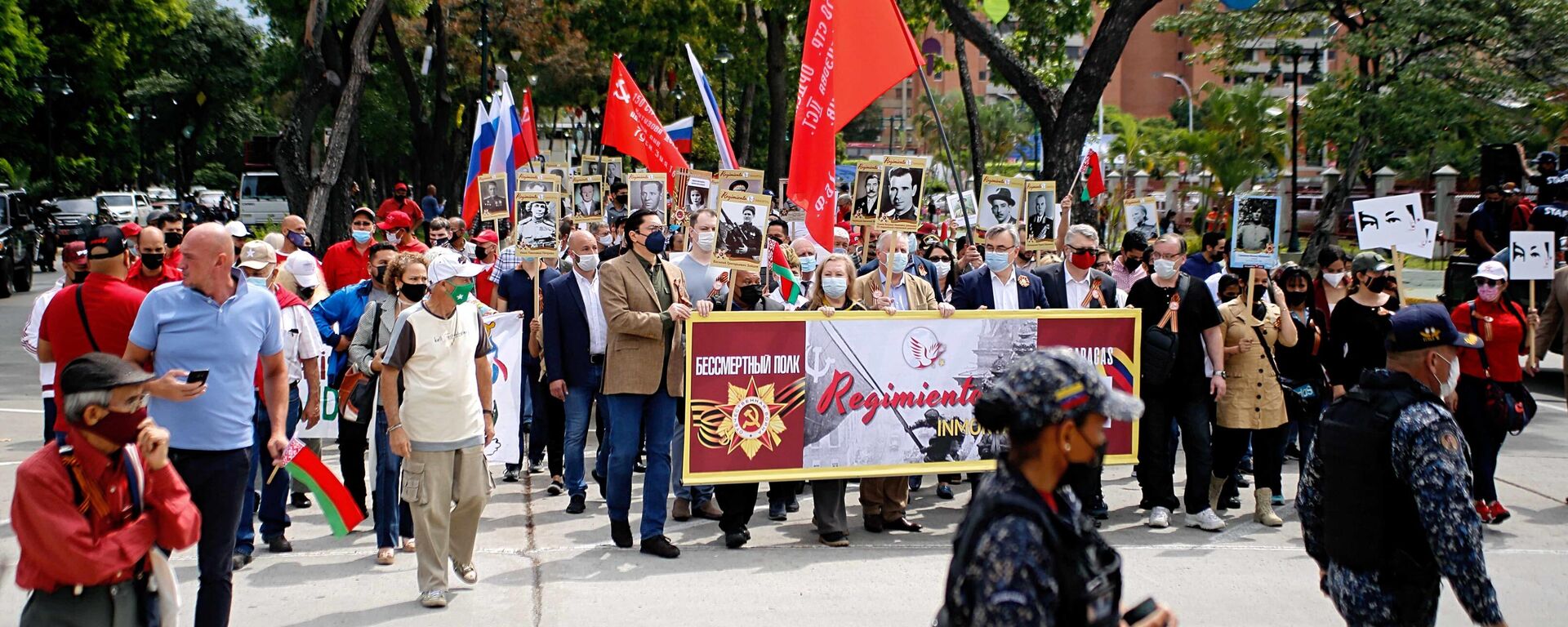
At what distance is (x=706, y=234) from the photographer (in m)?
8.61

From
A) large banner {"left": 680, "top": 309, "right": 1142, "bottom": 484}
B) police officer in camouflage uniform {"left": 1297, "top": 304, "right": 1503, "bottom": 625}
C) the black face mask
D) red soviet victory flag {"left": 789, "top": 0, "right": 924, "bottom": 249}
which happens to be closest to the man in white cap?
large banner {"left": 680, "top": 309, "right": 1142, "bottom": 484}

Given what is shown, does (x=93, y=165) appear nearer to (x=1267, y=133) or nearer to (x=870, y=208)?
(x=1267, y=133)

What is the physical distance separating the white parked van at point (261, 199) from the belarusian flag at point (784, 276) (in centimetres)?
3123

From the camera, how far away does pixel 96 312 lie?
6062mm

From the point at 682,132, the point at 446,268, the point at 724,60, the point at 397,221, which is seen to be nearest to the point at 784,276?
the point at 446,268

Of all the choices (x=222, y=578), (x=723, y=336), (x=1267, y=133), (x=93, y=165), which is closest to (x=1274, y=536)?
(x=723, y=336)

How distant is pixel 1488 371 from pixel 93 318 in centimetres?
816

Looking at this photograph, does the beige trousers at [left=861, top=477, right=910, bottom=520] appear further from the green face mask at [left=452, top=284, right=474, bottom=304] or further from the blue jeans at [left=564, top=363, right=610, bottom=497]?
the green face mask at [left=452, top=284, right=474, bottom=304]

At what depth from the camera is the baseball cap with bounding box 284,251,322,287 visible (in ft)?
29.5

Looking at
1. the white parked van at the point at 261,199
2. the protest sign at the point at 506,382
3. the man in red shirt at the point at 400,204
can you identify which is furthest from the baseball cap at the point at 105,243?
the white parked van at the point at 261,199

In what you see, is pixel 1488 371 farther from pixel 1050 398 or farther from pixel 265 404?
pixel 265 404

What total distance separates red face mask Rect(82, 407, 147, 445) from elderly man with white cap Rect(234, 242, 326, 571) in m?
2.88

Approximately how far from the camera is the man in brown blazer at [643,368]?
310 inches

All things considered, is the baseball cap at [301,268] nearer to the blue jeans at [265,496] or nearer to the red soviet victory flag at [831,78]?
the blue jeans at [265,496]
